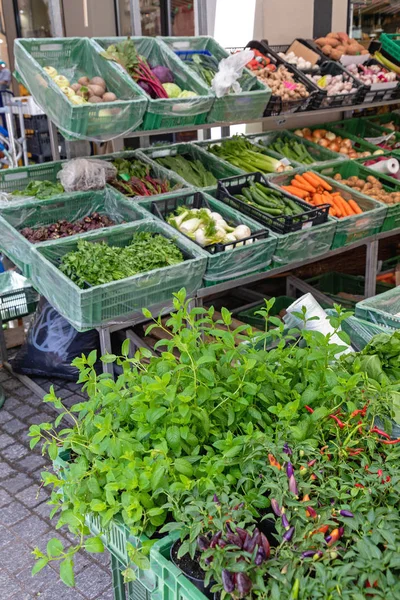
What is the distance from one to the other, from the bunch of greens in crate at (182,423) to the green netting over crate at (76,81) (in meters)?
2.06

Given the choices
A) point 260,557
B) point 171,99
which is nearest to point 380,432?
point 260,557

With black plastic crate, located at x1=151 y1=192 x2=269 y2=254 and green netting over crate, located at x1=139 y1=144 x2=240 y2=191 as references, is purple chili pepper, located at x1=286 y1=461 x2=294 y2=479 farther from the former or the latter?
green netting over crate, located at x1=139 y1=144 x2=240 y2=191

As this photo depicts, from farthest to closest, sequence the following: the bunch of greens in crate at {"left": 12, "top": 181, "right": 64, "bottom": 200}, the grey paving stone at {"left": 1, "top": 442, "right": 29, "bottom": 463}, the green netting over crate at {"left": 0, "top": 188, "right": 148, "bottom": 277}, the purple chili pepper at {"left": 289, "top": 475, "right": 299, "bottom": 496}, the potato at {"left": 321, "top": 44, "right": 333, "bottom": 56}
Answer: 1. the potato at {"left": 321, "top": 44, "right": 333, "bottom": 56}
2. the bunch of greens in crate at {"left": 12, "top": 181, "right": 64, "bottom": 200}
3. the green netting over crate at {"left": 0, "top": 188, "right": 148, "bottom": 277}
4. the grey paving stone at {"left": 1, "top": 442, "right": 29, "bottom": 463}
5. the purple chili pepper at {"left": 289, "top": 475, "right": 299, "bottom": 496}

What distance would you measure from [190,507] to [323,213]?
3.31m

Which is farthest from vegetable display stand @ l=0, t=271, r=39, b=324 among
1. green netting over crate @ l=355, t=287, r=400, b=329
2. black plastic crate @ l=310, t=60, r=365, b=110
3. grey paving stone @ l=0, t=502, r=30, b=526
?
black plastic crate @ l=310, t=60, r=365, b=110

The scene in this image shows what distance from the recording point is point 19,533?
318 cm

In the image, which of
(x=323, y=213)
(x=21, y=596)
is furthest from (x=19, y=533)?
(x=323, y=213)

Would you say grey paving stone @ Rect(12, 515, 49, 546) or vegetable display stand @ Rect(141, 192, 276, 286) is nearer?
grey paving stone @ Rect(12, 515, 49, 546)

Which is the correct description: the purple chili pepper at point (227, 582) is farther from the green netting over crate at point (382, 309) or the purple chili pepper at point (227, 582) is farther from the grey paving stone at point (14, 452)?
the grey paving stone at point (14, 452)

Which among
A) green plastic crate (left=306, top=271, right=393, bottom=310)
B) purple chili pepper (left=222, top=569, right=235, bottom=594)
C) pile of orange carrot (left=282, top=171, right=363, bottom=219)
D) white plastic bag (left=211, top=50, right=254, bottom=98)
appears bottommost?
green plastic crate (left=306, top=271, right=393, bottom=310)

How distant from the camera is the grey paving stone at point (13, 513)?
3.28 meters

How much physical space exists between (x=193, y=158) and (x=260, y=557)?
415cm

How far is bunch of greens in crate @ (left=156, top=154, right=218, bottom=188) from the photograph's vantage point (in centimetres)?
477

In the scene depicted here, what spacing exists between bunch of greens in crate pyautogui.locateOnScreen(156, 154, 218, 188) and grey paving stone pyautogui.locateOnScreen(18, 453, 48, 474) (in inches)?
92.6
